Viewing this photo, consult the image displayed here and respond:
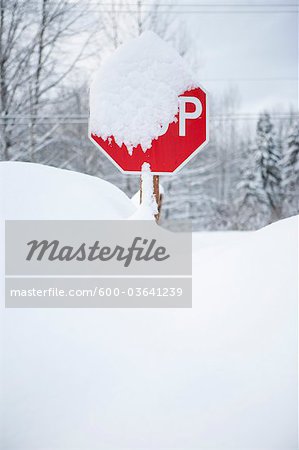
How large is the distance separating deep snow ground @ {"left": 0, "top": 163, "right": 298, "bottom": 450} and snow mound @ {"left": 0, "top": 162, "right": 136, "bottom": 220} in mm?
481

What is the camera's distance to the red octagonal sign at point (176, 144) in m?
1.18

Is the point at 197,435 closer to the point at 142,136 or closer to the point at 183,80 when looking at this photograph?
the point at 142,136

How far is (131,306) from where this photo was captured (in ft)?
3.98

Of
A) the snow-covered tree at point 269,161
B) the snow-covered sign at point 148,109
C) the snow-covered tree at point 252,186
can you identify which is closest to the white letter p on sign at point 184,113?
the snow-covered sign at point 148,109

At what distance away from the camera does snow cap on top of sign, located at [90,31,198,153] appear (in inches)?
46.6

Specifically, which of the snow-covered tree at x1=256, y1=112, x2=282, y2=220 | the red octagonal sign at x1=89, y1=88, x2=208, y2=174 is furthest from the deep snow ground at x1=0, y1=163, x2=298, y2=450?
the snow-covered tree at x1=256, y1=112, x2=282, y2=220

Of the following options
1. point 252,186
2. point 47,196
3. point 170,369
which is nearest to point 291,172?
point 252,186

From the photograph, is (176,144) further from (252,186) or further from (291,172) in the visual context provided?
(252,186)

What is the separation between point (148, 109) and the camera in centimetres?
119

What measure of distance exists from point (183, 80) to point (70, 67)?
686 cm

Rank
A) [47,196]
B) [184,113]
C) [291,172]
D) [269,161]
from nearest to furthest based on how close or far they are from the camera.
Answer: [184,113]
[47,196]
[291,172]
[269,161]

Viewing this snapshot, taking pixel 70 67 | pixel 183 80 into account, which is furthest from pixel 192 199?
pixel 183 80

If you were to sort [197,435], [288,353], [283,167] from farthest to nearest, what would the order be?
1. [283,167]
2. [288,353]
3. [197,435]

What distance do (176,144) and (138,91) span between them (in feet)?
0.81
